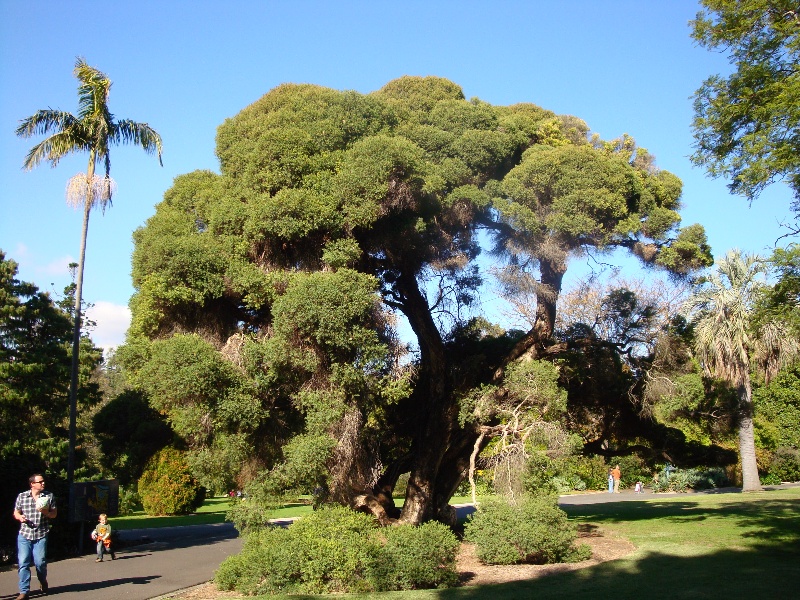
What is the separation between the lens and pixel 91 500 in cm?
1602

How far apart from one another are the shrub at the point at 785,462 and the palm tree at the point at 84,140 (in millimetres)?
33762

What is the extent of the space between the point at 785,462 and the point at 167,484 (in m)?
30.6

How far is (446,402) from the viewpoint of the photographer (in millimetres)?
16078

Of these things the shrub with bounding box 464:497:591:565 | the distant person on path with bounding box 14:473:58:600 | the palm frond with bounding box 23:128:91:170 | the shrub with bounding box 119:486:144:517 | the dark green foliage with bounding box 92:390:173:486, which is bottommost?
the shrub with bounding box 119:486:144:517

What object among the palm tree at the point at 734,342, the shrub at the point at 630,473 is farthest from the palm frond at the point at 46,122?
the shrub at the point at 630,473

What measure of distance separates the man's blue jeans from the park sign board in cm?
627

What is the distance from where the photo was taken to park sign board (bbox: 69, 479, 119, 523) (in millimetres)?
15594

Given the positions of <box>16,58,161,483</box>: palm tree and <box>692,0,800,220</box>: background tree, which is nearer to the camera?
<box>692,0,800,220</box>: background tree

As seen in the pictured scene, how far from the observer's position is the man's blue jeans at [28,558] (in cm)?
913

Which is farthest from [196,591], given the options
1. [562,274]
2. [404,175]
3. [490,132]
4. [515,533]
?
[490,132]

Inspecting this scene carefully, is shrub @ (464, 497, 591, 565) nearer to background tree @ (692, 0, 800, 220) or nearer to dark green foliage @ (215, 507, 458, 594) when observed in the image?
dark green foliage @ (215, 507, 458, 594)

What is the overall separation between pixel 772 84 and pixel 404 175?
21.2 feet

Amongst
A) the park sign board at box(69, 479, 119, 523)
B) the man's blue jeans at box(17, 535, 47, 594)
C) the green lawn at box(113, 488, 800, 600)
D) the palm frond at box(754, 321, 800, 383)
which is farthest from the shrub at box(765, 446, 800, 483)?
the man's blue jeans at box(17, 535, 47, 594)

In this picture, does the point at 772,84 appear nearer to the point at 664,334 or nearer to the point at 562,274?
the point at 562,274
